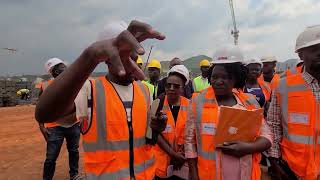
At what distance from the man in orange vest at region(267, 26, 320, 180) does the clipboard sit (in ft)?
1.19

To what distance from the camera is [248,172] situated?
3.02 meters

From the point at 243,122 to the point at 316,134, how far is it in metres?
0.65

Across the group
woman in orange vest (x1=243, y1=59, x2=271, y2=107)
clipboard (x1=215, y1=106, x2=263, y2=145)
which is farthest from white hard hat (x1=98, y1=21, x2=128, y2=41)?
woman in orange vest (x1=243, y1=59, x2=271, y2=107)

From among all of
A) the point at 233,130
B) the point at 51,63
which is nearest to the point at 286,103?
the point at 233,130

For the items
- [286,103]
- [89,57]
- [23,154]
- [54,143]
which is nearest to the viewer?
[89,57]

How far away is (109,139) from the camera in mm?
2461

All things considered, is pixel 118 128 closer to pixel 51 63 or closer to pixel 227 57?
pixel 227 57

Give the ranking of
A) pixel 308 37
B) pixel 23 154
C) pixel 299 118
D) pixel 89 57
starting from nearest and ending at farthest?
1. pixel 89 57
2. pixel 308 37
3. pixel 299 118
4. pixel 23 154

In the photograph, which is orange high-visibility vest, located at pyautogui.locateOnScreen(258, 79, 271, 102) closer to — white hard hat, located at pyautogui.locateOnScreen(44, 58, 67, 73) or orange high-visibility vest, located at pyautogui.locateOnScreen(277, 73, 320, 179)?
orange high-visibility vest, located at pyautogui.locateOnScreen(277, 73, 320, 179)

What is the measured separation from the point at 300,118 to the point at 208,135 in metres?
0.85

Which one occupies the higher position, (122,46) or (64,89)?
(122,46)

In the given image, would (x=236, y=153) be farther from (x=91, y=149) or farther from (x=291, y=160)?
(x=91, y=149)

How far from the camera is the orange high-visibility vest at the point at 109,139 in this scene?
2.45 m

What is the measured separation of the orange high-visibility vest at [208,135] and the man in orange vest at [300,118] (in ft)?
0.93
